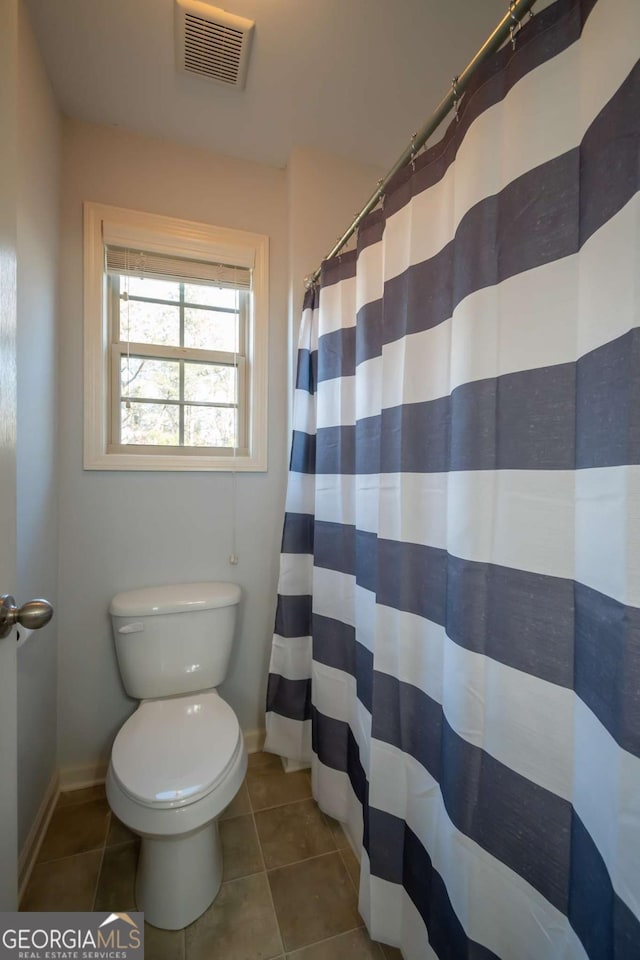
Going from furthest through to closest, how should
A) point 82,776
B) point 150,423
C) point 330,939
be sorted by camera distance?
point 150,423, point 82,776, point 330,939

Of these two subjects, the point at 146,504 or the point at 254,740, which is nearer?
the point at 146,504

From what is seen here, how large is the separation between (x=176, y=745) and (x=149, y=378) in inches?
50.5

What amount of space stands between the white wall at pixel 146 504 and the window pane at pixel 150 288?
165 mm

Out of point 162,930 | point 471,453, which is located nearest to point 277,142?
point 471,453

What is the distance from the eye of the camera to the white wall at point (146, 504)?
53.0 inches

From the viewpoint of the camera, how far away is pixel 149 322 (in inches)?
59.1

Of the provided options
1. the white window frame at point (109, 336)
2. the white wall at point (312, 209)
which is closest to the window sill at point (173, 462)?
the white window frame at point (109, 336)

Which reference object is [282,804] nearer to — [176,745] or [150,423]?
[176,745]

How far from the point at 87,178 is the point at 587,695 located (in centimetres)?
204

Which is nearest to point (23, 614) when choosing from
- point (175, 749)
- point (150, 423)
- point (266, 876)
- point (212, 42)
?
point (175, 749)

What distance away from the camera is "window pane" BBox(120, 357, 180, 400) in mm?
1466

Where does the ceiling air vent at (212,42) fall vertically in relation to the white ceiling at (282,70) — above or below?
below

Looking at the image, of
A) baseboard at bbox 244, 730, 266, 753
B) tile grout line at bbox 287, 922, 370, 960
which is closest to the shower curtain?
tile grout line at bbox 287, 922, 370, 960

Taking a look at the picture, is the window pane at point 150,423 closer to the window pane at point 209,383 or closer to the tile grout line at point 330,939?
the window pane at point 209,383
